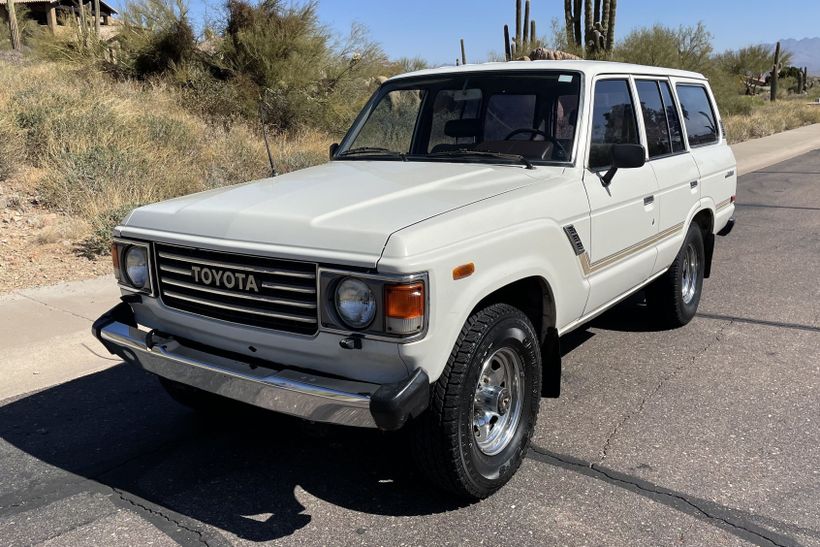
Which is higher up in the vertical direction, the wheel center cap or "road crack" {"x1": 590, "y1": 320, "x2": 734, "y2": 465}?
the wheel center cap

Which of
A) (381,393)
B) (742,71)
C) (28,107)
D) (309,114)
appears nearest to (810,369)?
(381,393)

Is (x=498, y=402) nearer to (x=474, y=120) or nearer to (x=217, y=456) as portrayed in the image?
(x=217, y=456)

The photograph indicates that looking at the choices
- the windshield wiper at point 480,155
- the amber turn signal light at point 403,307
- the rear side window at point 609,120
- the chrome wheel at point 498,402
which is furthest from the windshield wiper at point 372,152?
the amber turn signal light at point 403,307

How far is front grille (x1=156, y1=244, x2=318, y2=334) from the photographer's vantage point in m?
2.87

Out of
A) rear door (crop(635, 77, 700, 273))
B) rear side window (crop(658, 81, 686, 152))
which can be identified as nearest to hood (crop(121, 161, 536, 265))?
rear door (crop(635, 77, 700, 273))

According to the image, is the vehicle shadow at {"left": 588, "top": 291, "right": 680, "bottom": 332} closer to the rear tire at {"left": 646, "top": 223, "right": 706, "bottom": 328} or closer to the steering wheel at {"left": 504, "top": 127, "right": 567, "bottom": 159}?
the rear tire at {"left": 646, "top": 223, "right": 706, "bottom": 328}

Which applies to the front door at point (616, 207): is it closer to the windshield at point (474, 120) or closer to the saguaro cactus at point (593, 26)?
the windshield at point (474, 120)

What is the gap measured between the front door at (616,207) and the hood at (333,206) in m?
0.51

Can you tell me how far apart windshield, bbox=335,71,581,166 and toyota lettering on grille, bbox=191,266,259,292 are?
5.31ft

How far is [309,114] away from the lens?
1595 centimetres

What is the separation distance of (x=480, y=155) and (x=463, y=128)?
41 centimetres

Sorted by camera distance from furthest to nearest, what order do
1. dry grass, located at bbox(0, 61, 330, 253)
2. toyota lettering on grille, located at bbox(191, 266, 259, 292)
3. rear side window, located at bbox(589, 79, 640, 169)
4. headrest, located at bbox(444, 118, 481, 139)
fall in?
dry grass, located at bbox(0, 61, 330, 253) → headrest, located at bbox(444, 118, 481, 139) → rear side window, located at bbox(589, 79, 640, 169) → toyota lettering on grille, located at bbox(191, 266, 259, 292)

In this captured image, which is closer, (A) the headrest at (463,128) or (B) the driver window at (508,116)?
(B) the driver window at (508,116)

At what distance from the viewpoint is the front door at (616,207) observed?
3947 mm
